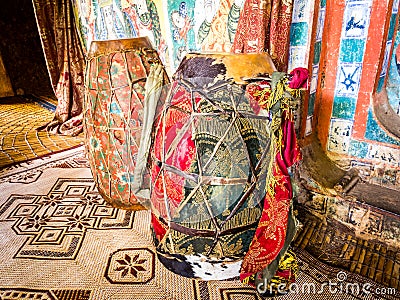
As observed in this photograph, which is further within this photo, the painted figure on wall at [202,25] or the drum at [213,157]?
the painted figure on wall at [202,25]

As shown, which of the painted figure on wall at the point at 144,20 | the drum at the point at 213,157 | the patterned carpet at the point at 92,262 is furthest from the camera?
the painted figure on wall at the point at 144,20

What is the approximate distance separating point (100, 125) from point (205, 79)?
2.63ft

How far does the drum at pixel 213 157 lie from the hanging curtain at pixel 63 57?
248 centimetres

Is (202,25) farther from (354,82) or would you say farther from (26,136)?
(26,136)

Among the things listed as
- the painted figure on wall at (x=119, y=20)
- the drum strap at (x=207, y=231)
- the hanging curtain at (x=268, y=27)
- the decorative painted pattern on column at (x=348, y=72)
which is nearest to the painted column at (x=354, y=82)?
the decorative painted pattern on column at (x=348, y=72)

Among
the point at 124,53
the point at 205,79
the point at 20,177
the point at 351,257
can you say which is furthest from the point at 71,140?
the point at 351,257

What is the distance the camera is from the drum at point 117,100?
1646mm

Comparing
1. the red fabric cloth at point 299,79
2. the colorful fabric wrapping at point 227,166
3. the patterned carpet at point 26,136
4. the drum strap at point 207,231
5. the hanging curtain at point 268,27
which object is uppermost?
the hanging curtain at point 268,27

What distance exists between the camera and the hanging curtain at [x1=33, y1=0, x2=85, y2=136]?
11.2ft

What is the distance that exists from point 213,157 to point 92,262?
33.3 inches

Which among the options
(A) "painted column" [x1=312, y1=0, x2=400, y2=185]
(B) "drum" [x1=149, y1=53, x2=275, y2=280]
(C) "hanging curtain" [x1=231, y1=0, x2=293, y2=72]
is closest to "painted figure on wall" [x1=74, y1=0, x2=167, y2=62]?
(C) "hanging curtain" [x1=231, y1=0, x2=293, y2=72]

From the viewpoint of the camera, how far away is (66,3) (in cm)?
339

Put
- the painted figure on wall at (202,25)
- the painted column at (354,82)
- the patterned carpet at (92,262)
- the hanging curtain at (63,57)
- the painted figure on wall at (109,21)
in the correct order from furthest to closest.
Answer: the hanging curtain at (63,57), the painted figure on wall at (109,21), the painted figure on wall at (202,25), the painted column at (354,82), the patterned carpet at (92,262)

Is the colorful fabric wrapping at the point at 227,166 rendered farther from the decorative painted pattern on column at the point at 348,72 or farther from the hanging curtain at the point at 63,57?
the hanging curtain at the point at 63,57
